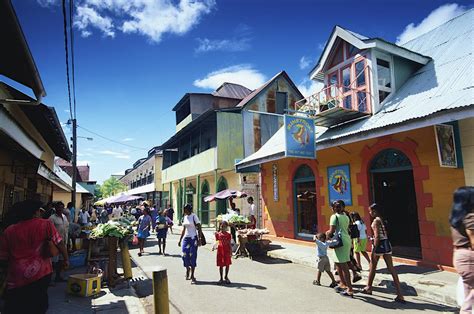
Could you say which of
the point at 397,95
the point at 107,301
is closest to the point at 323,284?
the point at 107,301

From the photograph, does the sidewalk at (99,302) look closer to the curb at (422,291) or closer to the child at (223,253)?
the child at (223,253)

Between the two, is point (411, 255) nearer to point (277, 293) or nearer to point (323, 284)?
point (323, 284)

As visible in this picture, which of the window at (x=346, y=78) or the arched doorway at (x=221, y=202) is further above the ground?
the window at (x=346, y=78)

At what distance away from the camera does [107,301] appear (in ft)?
19.3

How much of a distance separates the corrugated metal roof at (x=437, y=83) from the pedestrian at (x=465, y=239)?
444cm

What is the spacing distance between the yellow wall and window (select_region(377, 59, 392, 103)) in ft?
10.6

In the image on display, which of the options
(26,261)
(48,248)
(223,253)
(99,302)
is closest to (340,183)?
(223,253)

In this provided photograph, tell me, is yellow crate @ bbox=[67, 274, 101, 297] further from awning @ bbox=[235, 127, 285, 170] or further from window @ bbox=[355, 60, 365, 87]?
window @ bbox=[355, 60, 365, 87]

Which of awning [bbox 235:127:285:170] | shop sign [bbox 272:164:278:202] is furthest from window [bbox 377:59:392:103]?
shop sign [bbox 272:164:278:202]

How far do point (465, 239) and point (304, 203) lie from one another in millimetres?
10205

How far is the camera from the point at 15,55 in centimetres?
432

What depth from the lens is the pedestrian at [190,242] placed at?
7.56m

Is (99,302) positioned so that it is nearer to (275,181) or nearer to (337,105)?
(337,105)


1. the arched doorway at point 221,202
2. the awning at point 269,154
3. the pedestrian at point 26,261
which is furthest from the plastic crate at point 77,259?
the arched doorway at point 221,202
